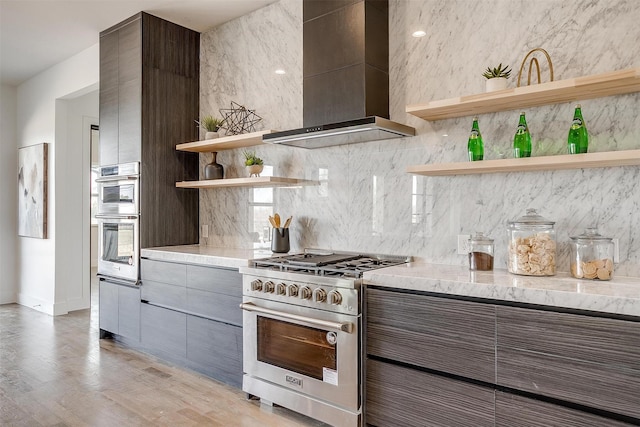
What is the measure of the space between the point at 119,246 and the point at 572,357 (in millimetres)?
3546

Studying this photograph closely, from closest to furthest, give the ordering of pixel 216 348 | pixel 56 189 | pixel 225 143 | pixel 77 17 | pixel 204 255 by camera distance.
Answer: pixel 216 348
pixel 204 255
pixel 225 143
pixel 77 17
pixel 56 189

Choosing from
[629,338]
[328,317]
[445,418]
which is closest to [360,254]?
[328,317]

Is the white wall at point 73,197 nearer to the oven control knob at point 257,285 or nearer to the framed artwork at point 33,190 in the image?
the framed artwork at point 33,190

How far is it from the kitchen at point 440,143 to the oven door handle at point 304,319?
0.75 meters

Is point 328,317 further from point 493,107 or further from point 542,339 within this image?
point 493,107

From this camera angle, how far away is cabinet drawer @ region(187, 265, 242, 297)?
114 inches

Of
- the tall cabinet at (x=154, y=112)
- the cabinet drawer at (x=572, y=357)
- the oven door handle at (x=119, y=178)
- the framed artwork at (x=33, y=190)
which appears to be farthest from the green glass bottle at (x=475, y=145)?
the framed artwork at (x=33, y=190)

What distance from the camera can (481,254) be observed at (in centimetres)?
234

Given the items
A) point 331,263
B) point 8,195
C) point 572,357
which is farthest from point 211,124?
point 8,195

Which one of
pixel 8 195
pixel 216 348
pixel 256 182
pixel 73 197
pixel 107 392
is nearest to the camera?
pixel 107 392

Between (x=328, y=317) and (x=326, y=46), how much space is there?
1725 mm

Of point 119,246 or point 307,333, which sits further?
point 119,246

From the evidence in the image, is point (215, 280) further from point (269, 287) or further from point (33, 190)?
point (33, 190)

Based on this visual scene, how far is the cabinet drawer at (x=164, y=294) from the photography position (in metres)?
3.28
